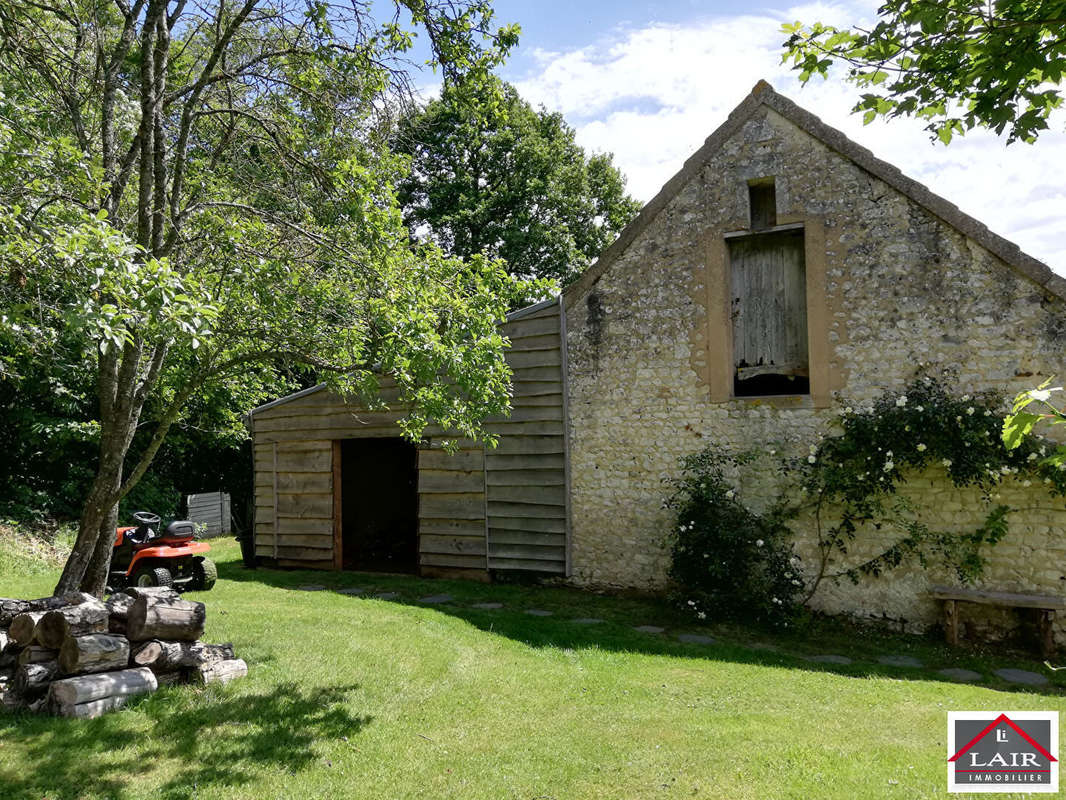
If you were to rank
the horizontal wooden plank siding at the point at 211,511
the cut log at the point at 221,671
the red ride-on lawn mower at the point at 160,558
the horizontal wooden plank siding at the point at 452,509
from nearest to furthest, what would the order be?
the cut log at the point at 221,671
the red ride-on lawn mower at the point at 160,558
the horizontal wooden plank siding at the point at 452,509
the horizontal wooden plank siding at the point at 211,511

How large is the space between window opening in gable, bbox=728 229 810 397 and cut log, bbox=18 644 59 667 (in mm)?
7006

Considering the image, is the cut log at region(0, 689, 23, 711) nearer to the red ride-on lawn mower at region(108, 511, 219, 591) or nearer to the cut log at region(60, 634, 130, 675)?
the cut log at region(60, 634, 130, 675)

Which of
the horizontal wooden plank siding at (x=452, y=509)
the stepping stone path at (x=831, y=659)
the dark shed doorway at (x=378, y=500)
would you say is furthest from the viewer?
the dark shed doorway at (x=378, y=500)

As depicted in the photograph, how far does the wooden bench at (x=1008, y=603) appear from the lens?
634 centimetres

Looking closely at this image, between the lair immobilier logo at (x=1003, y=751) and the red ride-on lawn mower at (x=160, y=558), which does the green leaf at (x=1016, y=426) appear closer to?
the lair immobilier logo at (x=1003, y=751)

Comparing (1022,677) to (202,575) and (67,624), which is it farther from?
(202,575)

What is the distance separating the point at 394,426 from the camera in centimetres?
1023

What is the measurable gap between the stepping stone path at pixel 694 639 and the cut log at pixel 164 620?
4459 millimetres

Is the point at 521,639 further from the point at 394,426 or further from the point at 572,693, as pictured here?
the point at 394,426

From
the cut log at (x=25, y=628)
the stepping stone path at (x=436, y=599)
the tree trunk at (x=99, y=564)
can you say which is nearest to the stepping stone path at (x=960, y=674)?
the stepping stone path at (x=436, y=599)

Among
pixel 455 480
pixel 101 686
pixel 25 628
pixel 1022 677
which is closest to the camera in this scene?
pixel 101 686

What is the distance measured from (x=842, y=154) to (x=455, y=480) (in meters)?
6.44

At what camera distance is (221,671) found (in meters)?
5.09

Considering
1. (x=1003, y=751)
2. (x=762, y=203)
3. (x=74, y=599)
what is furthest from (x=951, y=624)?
(x=74, y=599)
